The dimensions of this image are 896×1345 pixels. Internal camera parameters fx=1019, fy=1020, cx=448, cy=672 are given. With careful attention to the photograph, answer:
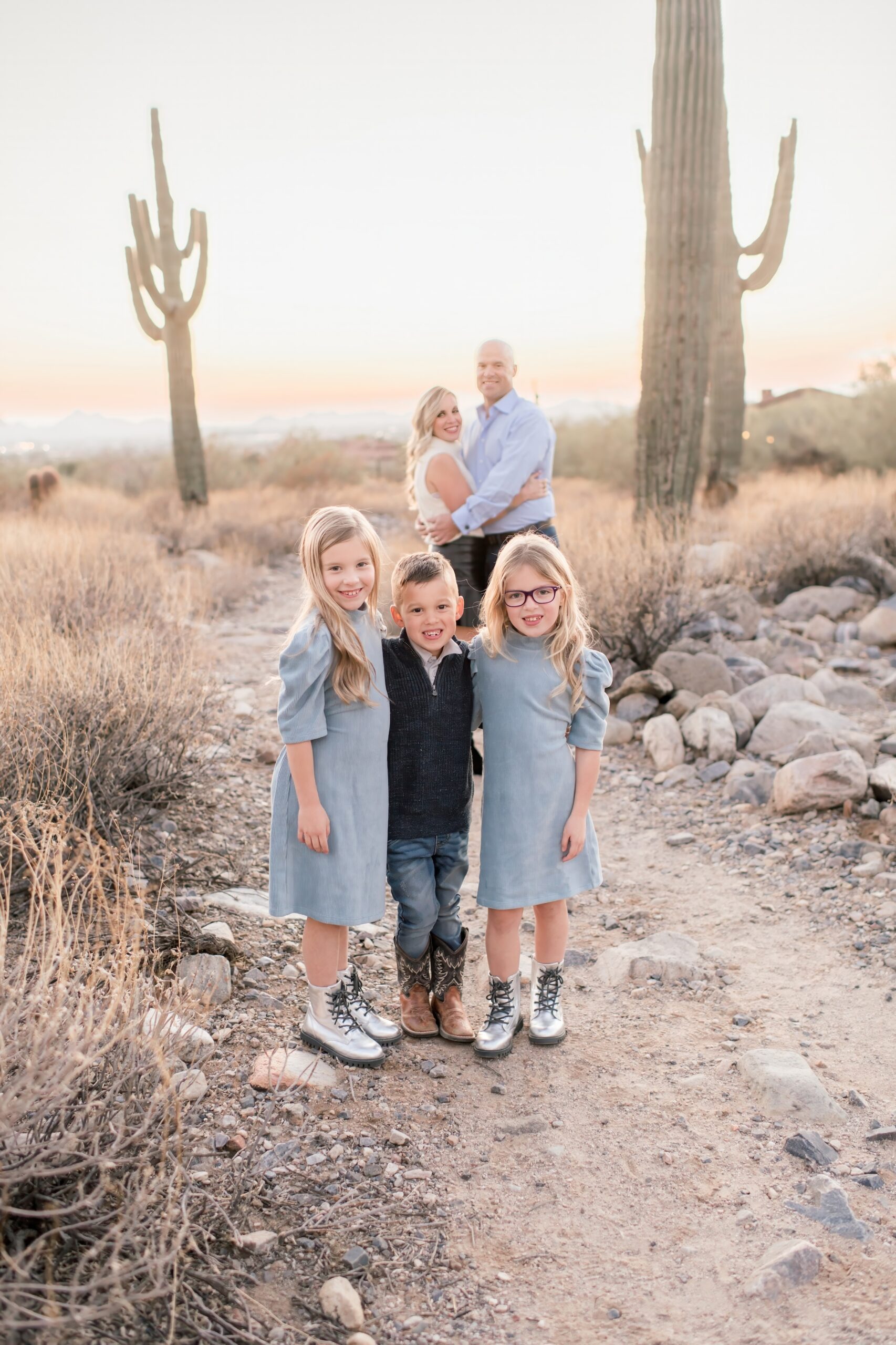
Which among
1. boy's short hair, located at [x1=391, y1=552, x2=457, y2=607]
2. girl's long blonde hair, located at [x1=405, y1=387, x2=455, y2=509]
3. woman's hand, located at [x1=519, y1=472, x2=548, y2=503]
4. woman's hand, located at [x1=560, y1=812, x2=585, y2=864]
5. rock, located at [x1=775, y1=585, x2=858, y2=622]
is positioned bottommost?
rock, located at [x1=775, y1=585, x2=858, y2=622]

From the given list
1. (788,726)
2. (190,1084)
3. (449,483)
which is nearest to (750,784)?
(788,726)

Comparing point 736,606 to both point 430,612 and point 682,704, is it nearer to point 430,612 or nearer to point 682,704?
point 682,704

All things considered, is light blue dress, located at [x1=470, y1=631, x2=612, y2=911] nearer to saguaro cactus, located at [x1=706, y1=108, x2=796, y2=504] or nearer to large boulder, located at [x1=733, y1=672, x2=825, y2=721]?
large boulder, located at [x1=733, y1=672, x2=825, y2=721]

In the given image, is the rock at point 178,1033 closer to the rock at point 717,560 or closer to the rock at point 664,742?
the rock at point 664,742

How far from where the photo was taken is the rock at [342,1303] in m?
1.92

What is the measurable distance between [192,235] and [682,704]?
37.5ft

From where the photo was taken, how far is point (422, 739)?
9.31ft

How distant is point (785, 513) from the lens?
935cm

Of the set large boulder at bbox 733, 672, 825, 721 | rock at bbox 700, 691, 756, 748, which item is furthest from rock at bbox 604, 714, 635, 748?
large boulder at bbox 733, 672, 825, 721

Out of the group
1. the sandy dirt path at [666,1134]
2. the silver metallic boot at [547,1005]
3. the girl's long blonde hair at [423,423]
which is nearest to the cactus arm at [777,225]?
the girl's long blonde hair at [423,423]

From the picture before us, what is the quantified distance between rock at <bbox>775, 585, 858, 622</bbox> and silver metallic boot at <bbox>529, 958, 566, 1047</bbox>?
5.43 m

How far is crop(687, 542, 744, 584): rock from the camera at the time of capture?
7938 millimetres

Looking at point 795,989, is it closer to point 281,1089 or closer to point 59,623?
point 281,1089

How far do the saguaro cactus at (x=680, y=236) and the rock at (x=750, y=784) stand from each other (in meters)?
3.66
